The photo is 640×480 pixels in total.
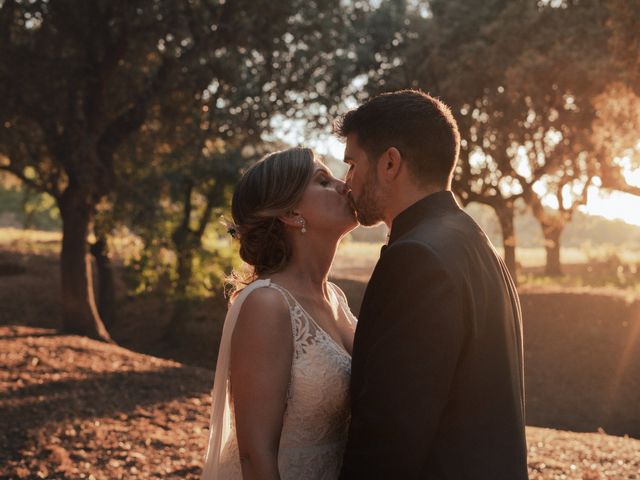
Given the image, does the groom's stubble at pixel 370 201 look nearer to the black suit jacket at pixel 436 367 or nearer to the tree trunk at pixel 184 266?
the black suit jacket at pixel 436 367

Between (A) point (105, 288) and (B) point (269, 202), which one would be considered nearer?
(B) point (269, 202)

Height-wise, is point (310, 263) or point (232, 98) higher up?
point (232, 98)

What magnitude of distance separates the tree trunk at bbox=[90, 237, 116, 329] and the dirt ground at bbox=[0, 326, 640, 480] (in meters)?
9.92

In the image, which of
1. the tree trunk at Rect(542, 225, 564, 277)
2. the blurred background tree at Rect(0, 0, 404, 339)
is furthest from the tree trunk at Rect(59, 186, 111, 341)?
the tree trunk at Rect(542, 225, 564, 277)

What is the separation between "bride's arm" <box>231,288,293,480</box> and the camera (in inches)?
114

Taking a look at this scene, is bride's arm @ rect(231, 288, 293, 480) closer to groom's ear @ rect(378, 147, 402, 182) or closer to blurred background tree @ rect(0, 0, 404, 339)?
groom's ear @ rect(378, 147, 402, 182)

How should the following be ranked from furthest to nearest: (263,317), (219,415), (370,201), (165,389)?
(165,389) → (219,415) → (263,317) → (370,201)

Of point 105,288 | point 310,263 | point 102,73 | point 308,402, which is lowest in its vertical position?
point 105,288

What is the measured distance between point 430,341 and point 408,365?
99 mm

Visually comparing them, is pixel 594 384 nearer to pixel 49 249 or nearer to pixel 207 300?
pixel 207 300

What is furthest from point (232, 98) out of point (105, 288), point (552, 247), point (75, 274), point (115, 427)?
point (552, 247)

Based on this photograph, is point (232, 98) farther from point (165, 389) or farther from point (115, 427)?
point (115, 427)

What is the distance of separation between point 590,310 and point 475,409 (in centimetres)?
1882

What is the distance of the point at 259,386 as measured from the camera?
9.58 feet
